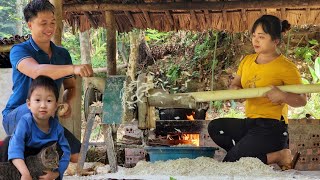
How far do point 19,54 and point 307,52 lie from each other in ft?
30.6

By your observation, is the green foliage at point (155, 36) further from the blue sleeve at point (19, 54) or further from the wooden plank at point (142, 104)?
the blue sleeve at point (19, 54)

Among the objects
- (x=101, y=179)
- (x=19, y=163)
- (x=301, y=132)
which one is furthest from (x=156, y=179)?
(x=301, y=132)

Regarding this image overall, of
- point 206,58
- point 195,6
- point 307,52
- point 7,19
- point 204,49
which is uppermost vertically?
point 7,19

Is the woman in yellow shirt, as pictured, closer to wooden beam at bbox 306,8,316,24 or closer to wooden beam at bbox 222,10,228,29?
wooden beam at bbox 306,8,316,24

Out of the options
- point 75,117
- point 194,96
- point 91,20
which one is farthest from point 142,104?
point 91,20

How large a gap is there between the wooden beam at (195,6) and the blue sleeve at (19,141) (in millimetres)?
3863

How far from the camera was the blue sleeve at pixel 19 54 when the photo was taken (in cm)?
343

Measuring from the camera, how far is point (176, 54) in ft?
45.1

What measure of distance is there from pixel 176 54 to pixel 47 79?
10.6m

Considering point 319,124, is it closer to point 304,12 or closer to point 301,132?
point 301,132

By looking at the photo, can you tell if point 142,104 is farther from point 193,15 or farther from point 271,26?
point 193,15

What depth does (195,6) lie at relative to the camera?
6.75 m

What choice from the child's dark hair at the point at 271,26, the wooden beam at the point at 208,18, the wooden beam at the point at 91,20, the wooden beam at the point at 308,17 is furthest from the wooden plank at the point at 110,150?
the wooden beam at the point at 308,17

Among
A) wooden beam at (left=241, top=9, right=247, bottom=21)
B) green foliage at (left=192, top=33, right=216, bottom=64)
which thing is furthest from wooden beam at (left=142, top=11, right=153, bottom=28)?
green foliage at (left=192, top=33, right=216, bottom=64)
